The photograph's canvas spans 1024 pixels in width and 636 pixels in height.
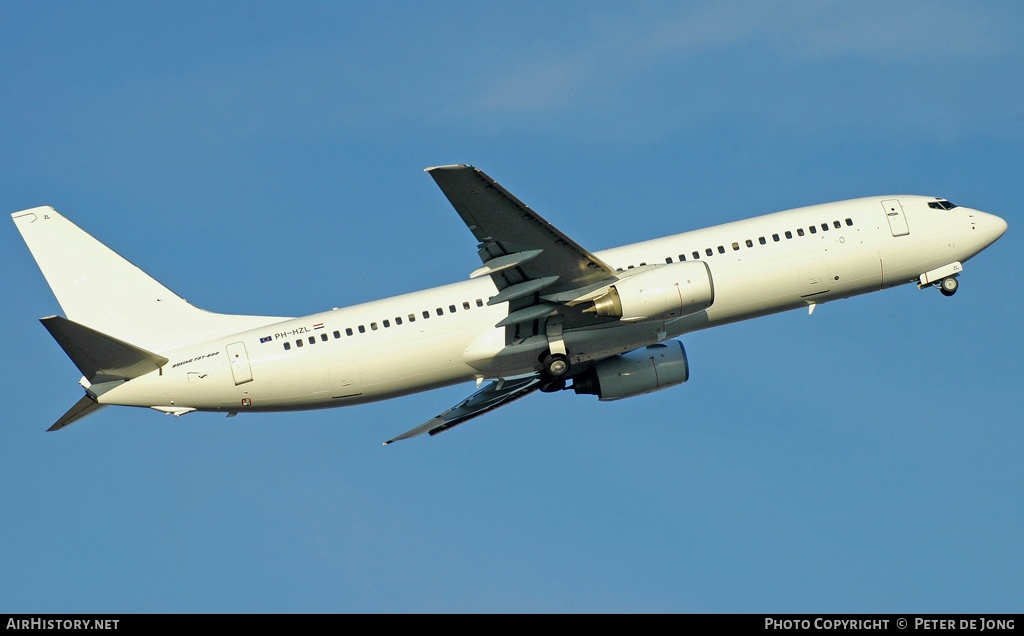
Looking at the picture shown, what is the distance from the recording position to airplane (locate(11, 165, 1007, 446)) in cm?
4269

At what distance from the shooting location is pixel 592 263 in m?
42.8

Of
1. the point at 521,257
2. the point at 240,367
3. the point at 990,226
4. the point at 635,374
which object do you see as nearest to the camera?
the point at 521,257

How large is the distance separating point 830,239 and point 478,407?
628 inches

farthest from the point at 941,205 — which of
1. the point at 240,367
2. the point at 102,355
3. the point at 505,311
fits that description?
the point at 102,355

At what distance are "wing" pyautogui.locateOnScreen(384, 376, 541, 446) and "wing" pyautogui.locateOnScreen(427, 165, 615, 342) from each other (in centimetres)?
527

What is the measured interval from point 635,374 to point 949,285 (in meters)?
13.3

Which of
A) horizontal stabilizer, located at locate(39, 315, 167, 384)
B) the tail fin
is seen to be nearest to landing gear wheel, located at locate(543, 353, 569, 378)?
the tail fin

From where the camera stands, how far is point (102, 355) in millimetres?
42219

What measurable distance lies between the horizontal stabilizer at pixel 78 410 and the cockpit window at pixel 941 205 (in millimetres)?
33887

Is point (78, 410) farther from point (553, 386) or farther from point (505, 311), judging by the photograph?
point (553, 386)

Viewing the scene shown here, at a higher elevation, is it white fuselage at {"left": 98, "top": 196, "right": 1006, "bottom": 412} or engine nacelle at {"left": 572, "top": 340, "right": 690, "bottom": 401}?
white fuselage at {"left": 98, "top": 196, "right": 1006, "bottom": 412}

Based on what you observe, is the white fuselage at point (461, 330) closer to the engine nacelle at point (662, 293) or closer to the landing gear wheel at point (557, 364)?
the landing gear wheel at point (557, 364)

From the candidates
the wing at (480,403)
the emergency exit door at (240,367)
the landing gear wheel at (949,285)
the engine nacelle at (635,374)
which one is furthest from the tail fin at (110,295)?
the landing gear wheel at (949,285)

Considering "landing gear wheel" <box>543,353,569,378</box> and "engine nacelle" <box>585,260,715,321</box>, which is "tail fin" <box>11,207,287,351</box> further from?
"engine nacelle" <box>585,260,715,321</box>
